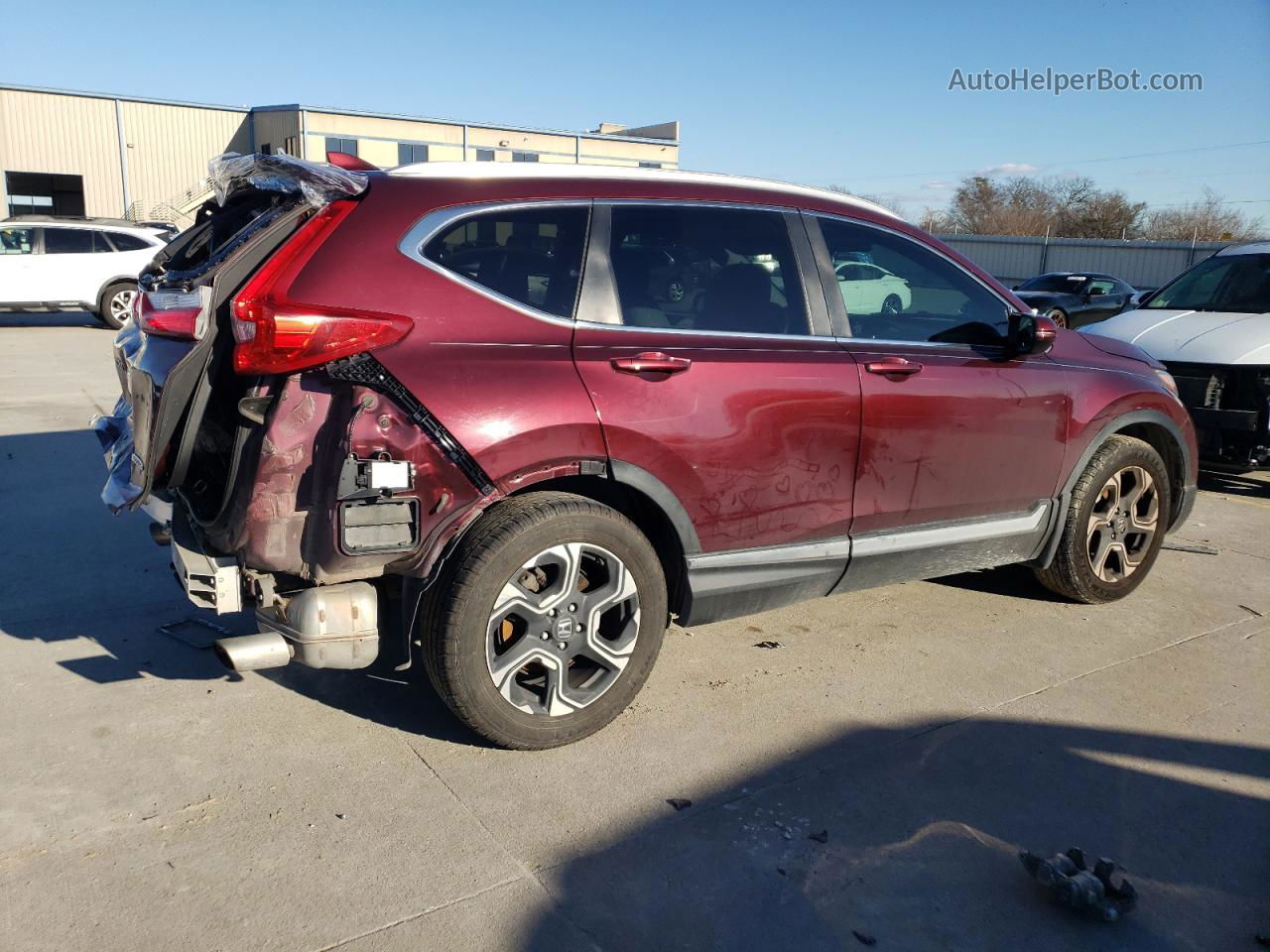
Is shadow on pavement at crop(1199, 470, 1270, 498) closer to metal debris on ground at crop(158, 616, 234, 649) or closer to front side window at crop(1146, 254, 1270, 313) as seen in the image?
front side window at crop(1146, 254, 1270, 313)

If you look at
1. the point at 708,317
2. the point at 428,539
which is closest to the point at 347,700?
the point at 428,539

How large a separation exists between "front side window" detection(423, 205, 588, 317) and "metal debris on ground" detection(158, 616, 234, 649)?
6.79 ft

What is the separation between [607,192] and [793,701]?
2.06 metres

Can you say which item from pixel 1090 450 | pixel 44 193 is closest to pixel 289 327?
pixel 1090 450

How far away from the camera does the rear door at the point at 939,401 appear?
160 inches

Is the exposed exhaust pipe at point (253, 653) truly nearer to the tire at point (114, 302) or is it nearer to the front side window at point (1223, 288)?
the front side window at point (1223, 288)

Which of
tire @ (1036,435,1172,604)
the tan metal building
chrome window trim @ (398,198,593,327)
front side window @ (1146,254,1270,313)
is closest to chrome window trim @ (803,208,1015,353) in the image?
tire @ (1036,435,1172,604)

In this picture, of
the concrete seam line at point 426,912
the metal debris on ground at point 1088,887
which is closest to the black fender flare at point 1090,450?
the metal debris on ground at point 1088,887

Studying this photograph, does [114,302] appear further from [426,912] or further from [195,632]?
[426,912]

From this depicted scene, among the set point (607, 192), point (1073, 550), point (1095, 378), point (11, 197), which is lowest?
point (1073, 550)

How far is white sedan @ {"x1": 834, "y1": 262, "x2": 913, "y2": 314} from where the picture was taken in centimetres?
414

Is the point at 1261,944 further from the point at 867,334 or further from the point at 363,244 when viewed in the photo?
the point at 363,244

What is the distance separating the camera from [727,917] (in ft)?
8.79

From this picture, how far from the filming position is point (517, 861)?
2896mm
